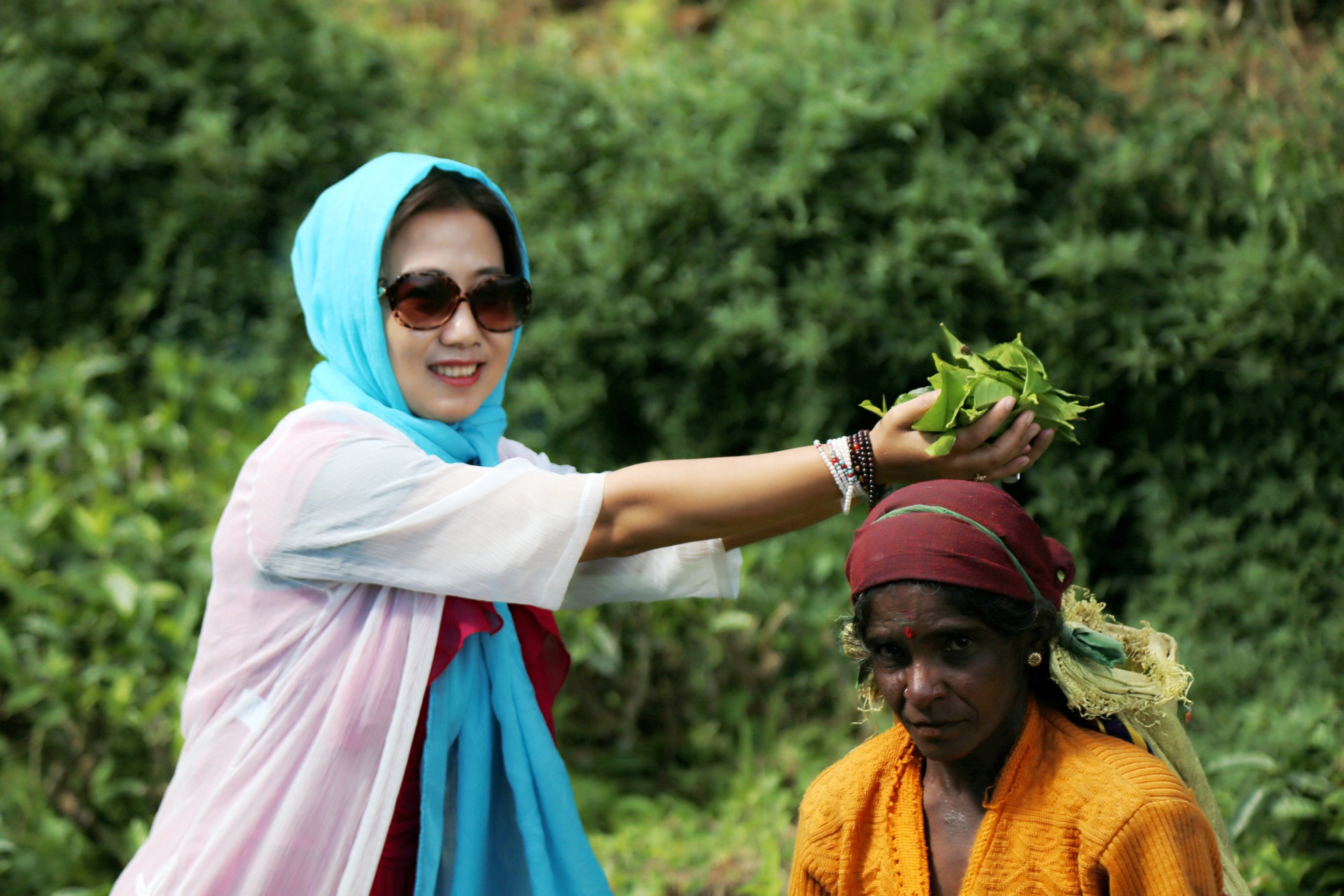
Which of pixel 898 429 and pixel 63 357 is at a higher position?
pixel 63 357

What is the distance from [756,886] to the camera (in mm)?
3668

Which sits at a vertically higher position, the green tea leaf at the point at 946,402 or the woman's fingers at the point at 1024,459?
the green tea leaf at the point at 946,402

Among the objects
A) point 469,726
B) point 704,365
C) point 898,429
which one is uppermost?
point 704,365

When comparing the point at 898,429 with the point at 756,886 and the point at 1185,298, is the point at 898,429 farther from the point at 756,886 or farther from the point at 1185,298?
the point at 1185,298

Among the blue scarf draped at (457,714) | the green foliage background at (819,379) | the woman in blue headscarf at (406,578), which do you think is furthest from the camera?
the green foliage background at (819,379)

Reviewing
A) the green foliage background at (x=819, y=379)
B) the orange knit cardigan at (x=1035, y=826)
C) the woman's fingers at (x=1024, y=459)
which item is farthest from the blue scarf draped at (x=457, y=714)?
the green foliage background at (x=819, y=379)

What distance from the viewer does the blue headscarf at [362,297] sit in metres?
2.45

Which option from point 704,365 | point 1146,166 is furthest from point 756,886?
point 1146,166

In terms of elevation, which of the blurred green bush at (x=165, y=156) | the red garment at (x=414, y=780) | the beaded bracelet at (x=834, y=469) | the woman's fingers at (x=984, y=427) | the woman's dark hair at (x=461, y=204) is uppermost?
the blurred green bush at (x=165, y=156)

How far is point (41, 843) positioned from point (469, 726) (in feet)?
7.44

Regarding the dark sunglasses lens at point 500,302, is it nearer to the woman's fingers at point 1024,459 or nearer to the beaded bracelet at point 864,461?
the beaded bracelet at point 864,461

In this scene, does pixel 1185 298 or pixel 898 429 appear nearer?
pixel 898 429

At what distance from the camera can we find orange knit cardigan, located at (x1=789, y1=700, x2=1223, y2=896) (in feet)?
6.20

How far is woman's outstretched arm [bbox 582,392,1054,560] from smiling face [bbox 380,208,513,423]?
455 mm
